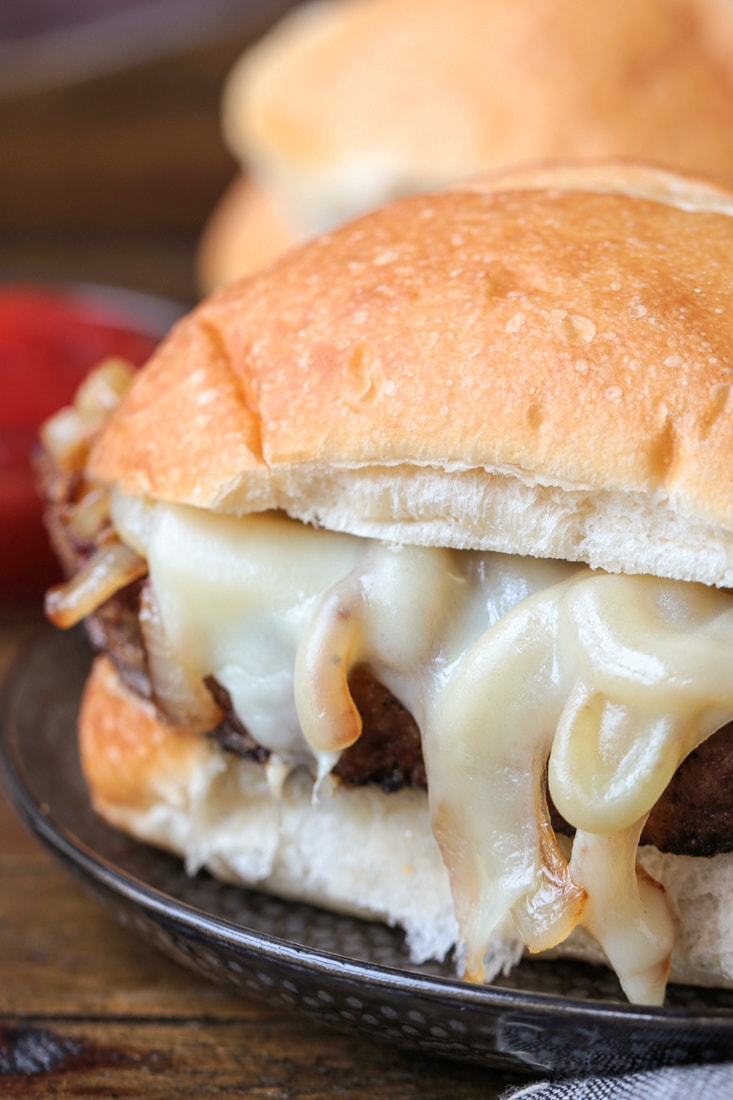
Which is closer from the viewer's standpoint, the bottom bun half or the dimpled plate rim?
the dimpled plate rim

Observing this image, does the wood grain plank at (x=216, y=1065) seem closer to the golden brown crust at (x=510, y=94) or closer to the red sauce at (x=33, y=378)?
the red sauce at (x=33, y=378)

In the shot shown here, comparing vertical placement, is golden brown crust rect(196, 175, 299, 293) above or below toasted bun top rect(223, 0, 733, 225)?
below


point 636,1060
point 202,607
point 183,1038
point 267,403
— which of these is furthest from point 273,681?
point 636,1060

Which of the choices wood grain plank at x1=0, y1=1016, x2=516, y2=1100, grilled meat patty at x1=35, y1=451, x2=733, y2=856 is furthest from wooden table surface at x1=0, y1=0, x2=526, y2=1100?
grilled meat patty at x1=35, y1=451, x2=733, y2=856

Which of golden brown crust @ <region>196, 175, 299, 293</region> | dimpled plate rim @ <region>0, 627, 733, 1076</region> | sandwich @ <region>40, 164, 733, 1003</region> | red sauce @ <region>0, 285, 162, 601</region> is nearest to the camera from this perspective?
dimpled plate rim @ <region>0, 627, 733, 1076</region>

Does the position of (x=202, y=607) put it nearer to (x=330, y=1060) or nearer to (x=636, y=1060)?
(x=330, y=1060)

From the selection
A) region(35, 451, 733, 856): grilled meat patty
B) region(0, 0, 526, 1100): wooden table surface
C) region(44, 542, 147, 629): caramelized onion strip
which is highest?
region(44, 542, 147, 629): caramelized onion strip

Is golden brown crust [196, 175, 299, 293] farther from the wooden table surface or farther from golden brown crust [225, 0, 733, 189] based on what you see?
the wooden table surface
